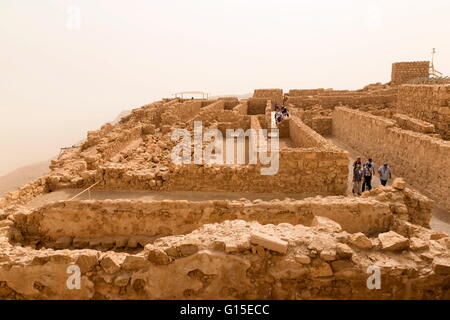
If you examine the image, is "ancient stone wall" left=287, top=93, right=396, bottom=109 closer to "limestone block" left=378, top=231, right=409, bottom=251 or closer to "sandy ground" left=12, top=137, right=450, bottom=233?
"sandy ground" left=12, top=137, right=450, bottom=233

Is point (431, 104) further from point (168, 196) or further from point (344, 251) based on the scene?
point (344, 251)

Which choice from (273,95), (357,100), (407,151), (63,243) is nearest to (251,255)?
(63,243)

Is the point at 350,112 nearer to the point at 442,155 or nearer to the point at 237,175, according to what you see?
the point at 442,155

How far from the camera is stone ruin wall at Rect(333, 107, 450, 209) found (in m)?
8.83

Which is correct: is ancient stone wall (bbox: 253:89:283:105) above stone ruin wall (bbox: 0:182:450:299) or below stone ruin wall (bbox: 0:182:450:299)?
above

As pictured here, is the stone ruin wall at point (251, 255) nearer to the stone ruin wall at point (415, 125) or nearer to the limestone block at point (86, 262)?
the limestone block at point (86, 262)

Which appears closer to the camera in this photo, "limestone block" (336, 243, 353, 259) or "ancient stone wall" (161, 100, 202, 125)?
"limestone block" (336, 243, 353, 259)

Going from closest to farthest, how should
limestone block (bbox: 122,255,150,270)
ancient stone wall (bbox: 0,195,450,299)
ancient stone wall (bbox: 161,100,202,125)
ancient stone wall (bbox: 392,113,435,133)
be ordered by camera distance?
ancient stone wall (bbox: 0,195,450,299) < limestone block (bbox: 122,255,150,270) < ancient stone wall (bbox: 392,113,435,133) < ancient stone wall (bbox: 161,100,202,125)

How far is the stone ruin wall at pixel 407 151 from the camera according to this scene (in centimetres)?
883

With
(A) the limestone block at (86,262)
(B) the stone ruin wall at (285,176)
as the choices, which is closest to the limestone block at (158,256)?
(A) the limestone block at (86,262)

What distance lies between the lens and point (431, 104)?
43.7 ft

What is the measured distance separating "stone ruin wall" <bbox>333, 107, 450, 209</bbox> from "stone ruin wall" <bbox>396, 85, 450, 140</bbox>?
7.80ft

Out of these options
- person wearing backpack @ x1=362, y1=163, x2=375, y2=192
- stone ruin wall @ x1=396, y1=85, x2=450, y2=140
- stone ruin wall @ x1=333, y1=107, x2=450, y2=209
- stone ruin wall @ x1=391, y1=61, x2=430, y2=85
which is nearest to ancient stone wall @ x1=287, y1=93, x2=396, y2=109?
stone ruin wall @ x1=391, y1=61, x2=430, y2=85

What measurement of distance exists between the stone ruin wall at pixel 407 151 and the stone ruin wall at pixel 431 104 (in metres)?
2.38
